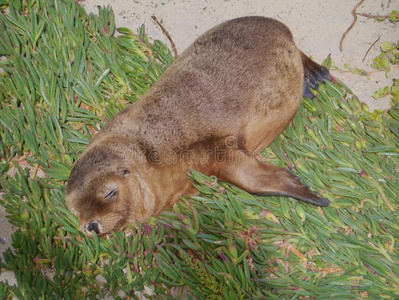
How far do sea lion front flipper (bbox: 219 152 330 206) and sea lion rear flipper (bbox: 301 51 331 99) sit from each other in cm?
95

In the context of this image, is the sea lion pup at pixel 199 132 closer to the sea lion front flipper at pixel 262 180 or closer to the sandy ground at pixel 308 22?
the sea lion front flipper at pixel 262 180

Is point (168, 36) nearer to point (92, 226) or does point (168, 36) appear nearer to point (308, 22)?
point (308, 22)

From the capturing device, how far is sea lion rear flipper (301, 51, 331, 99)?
4.38 m

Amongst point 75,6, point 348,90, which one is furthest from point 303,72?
point 75,6

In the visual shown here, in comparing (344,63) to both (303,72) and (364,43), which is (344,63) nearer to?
(364,43)

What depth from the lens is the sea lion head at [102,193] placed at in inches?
128

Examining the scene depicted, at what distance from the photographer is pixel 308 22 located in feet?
16.1

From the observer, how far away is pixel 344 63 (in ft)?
15.7

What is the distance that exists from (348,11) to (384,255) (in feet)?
8.44

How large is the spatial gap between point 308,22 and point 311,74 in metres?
0.74

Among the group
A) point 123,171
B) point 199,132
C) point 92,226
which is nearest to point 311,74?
point 199,132

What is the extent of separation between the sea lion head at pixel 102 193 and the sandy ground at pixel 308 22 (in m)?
1.70

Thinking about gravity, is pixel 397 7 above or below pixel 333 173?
above

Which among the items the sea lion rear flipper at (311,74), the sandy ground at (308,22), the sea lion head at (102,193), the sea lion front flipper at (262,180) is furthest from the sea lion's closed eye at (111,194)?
the sea lion rear flipper at (311,74)
